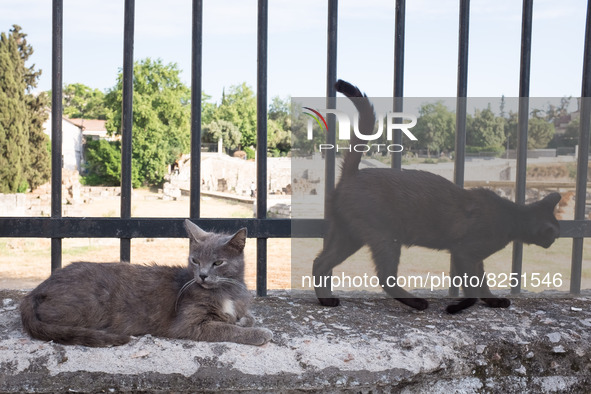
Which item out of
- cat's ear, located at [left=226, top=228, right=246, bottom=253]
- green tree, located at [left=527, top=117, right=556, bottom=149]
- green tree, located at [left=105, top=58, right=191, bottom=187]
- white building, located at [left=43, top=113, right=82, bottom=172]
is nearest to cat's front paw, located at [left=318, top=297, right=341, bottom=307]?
cat's ear, located at [left=226, top=228, right=246, bottom=253]

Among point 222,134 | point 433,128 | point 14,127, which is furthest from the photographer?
Result: point 222,134

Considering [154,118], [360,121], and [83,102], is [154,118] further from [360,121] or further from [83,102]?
[360,121]

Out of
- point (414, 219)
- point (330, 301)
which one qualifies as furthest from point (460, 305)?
point (330, 301)

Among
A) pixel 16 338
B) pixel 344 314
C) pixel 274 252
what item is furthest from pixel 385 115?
pixel 274 252

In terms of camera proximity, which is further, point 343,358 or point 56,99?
point 56,99

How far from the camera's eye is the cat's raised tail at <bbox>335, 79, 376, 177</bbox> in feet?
8.53

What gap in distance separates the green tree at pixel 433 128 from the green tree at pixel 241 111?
3382cm

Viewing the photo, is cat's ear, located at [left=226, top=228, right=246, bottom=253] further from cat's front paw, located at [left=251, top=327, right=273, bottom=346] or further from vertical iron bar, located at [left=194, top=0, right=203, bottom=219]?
vertical iron bar, located at [left=194, top=0, right=203, bottom=219]

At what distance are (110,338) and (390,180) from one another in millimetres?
1433

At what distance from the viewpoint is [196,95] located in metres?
2.80

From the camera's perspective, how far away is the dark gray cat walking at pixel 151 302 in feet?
7.18

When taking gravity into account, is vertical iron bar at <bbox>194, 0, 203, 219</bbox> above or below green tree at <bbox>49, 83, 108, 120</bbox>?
below

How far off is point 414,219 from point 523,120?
78cm

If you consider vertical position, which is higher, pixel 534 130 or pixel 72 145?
pixel 72 145
